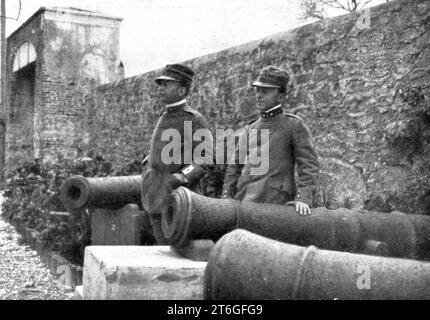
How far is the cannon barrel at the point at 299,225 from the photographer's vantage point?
373 centimetres

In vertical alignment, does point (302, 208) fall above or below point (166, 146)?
below

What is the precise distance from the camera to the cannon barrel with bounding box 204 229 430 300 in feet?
8.43

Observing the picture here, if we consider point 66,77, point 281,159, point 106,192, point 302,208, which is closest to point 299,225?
point 302,208

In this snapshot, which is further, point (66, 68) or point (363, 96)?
point (66, 68)

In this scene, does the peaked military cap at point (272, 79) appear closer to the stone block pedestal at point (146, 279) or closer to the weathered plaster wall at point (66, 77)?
the stone block pedestal at point (146, 279)

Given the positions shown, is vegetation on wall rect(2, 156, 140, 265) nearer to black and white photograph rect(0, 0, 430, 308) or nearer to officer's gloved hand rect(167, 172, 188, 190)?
black and white photograph rect(0, 0, 430, 308)

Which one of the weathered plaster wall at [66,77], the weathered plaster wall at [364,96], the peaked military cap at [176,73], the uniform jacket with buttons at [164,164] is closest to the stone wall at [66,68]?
the weathered plaster wall at [66,77]

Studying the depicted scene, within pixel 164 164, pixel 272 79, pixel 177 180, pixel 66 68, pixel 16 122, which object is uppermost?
pixel 66 68

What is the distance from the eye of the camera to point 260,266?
2.70 m

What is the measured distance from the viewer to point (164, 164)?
191 inches

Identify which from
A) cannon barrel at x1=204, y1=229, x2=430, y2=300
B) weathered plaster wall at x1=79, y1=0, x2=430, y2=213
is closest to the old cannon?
weathered plaster wall at x1=79, y1=0, x2=430, y2=213

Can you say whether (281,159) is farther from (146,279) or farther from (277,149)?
(146,279)

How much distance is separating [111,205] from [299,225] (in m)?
3.19

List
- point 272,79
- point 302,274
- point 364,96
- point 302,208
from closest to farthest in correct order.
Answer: point 302,274
point 302,208
point 272,79
point 364,96
